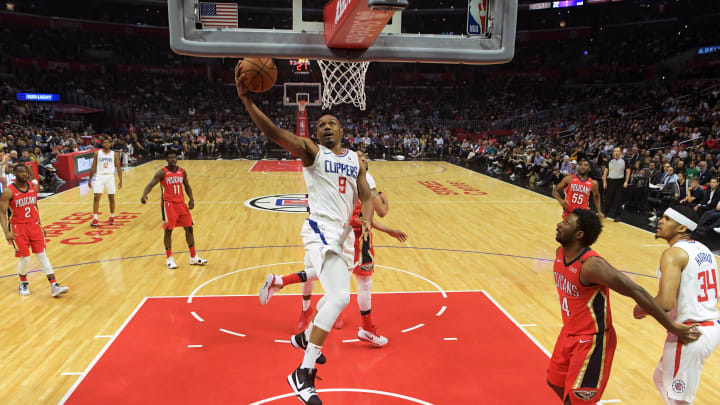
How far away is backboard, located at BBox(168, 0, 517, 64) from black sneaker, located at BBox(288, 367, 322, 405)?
7.95 ft

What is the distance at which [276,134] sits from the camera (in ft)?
11.0

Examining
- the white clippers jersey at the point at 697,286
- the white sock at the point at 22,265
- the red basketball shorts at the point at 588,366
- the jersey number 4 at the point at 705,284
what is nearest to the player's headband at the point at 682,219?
the white clippers jersey at the point at 697,286

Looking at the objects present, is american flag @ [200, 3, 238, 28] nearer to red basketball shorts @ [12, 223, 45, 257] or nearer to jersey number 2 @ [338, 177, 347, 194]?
jersey number 2 @ [338, 177, 347, 194]

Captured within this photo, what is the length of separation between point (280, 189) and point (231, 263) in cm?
773

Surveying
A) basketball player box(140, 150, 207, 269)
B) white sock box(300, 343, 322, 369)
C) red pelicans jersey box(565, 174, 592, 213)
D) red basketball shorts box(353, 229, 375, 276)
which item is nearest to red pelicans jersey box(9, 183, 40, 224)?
basketball player box(140, 150, 207, 269)

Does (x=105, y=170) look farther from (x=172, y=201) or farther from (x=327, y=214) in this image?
(x=327, y=214)

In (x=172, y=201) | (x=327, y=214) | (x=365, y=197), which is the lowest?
(x=172, y=201)

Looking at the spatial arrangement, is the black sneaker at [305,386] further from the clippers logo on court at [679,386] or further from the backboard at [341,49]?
the backboard at [341,49]

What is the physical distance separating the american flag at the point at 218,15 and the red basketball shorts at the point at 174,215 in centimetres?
372

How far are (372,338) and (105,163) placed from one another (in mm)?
7980

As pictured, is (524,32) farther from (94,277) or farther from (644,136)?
(94,277)

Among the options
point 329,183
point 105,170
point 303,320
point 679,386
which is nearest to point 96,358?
point 303,320

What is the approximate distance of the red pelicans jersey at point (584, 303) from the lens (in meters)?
2.98

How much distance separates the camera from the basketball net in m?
10.6
